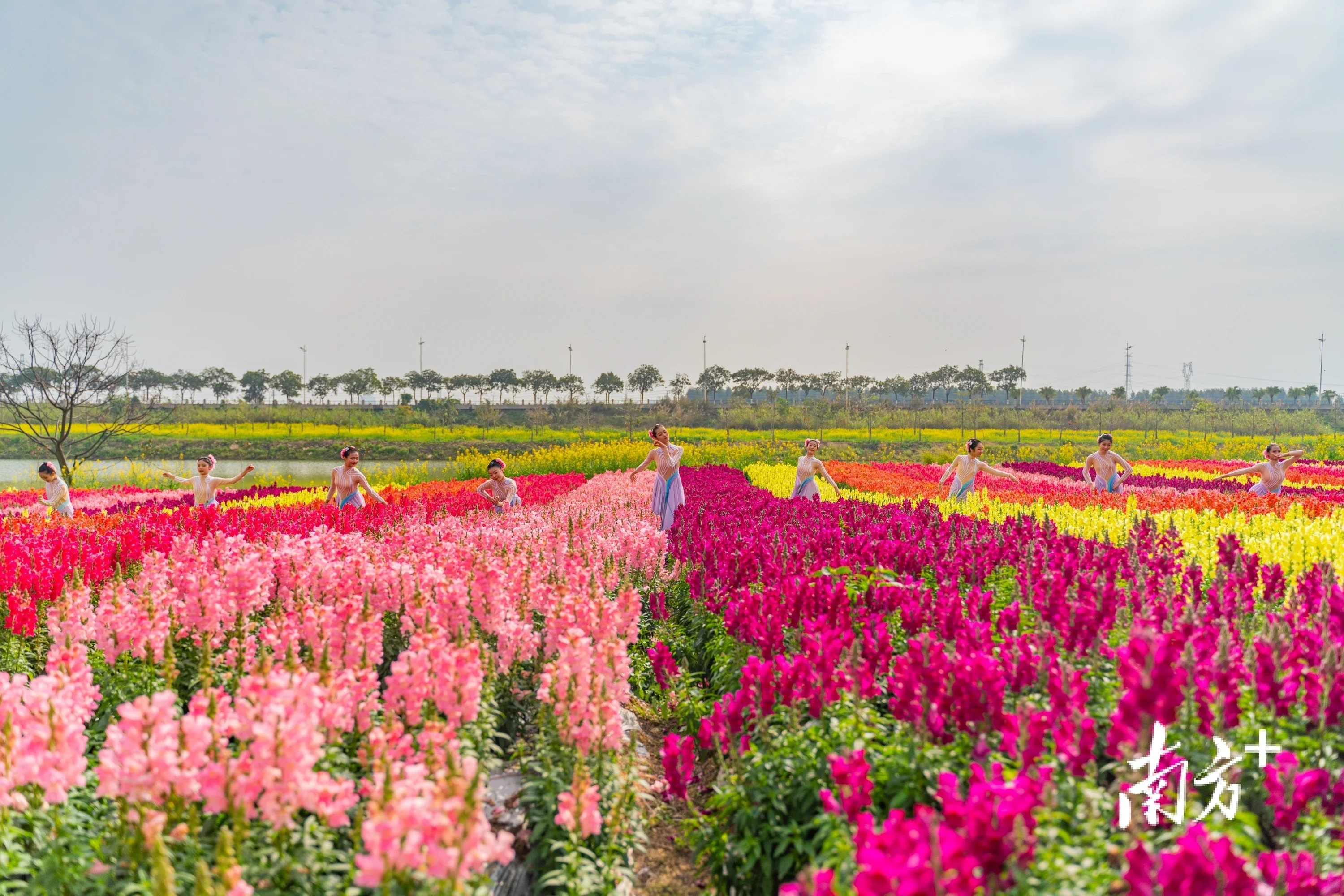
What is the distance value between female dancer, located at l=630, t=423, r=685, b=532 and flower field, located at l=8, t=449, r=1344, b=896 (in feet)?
14.3

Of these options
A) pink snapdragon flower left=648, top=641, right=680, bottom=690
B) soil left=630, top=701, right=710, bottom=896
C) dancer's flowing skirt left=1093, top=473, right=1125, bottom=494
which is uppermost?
dancer's flowing skirt left=1093, top=473, right=1125, bottom=494

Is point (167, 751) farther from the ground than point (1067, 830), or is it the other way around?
point (167, 751)

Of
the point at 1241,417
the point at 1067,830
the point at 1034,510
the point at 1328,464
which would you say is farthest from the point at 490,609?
the point at 1241,417

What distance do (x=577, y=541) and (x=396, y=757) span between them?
4393mm

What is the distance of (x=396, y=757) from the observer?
2875 millimetres

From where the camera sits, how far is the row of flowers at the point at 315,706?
91.8 inches

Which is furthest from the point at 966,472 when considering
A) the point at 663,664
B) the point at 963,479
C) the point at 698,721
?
the point at 663,664

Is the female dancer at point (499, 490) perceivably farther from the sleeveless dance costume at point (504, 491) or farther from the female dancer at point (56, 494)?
the female dancer at point (56, 494)

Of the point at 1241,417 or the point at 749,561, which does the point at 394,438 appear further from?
the point at 1241,417

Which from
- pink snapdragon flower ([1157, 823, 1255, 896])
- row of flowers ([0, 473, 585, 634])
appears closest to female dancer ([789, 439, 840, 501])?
row of flowers ([0, 473, 585, 634])

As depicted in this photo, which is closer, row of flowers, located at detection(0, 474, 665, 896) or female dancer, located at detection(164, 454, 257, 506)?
row of flowers, located at detection(0, 474, 665, 896)

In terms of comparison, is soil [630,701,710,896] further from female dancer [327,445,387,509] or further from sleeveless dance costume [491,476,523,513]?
female dancer [327,445,387,509]

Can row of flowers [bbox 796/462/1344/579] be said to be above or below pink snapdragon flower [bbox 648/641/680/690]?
above

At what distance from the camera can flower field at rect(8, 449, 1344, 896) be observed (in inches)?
84.8
